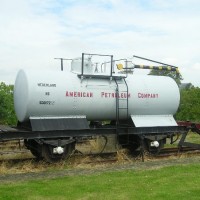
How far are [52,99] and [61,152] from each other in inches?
71.4

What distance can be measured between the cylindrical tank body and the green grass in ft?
10.4

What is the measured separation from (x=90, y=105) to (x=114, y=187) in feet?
15.4

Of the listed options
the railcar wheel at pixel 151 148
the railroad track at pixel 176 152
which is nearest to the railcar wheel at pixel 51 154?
the railcar wheel at pixel 151 148

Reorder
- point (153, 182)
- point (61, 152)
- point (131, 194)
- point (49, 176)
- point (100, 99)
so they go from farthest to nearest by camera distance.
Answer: point (100, 99)
point (61, 152)
point (49, 176)
point (153, 182)
point (131, 194)

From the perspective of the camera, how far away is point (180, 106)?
28453mm

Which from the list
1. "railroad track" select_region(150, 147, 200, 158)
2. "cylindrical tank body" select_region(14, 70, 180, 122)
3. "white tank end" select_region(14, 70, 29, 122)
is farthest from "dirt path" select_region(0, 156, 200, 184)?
"white tank end" select_region(14, 70, 29, 122)

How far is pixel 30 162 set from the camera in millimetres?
12312

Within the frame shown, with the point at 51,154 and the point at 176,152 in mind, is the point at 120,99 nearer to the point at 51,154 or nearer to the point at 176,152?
the point at 51,154

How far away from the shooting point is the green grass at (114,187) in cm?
764

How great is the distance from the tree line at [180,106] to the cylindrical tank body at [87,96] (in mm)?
10929

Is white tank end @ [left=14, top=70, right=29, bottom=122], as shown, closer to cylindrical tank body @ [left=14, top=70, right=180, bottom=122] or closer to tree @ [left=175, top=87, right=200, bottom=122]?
cylindrical tank body @ [left=14, top=70, right=180, bottom=122]

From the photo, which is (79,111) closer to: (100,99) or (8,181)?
(100,99)

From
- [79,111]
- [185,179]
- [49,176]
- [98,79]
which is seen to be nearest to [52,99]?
[79,111]

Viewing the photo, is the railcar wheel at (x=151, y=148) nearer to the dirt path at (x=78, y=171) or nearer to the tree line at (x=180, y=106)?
the dirt path at (x=78, y=171)
